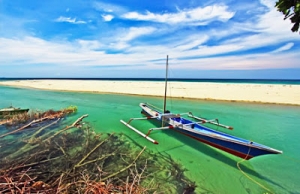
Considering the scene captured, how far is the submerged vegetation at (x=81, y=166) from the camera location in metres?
4.58

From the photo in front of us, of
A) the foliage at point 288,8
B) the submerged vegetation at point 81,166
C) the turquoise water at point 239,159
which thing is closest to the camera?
the foliage at point 288,8

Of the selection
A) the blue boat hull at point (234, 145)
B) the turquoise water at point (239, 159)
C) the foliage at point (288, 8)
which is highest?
the foliage at point (288, 8)

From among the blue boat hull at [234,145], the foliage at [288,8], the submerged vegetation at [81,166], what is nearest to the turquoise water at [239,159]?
the blue boat hull at [234,145]

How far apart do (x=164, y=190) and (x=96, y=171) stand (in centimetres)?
241

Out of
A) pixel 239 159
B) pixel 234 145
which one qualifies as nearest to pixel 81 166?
pixel 234 145

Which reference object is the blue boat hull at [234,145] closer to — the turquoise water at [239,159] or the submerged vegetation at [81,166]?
the turquoise water at [239,159]

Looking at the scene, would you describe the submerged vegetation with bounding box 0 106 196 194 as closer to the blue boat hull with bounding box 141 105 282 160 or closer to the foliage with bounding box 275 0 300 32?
the blue boat hull with bounding box 141 105 282 160

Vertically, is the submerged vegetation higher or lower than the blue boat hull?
lower

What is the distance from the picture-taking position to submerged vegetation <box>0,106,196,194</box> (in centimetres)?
458

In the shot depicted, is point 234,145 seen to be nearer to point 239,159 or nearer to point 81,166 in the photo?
point 239,159

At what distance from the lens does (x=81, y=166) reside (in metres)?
6.32

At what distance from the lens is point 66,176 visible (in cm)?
529

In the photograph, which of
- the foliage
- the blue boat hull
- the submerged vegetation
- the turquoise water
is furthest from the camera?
the blue boat hull

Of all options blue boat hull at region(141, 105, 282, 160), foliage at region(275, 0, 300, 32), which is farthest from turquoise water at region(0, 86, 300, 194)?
foliage at region(275, 0, 300, 32)
